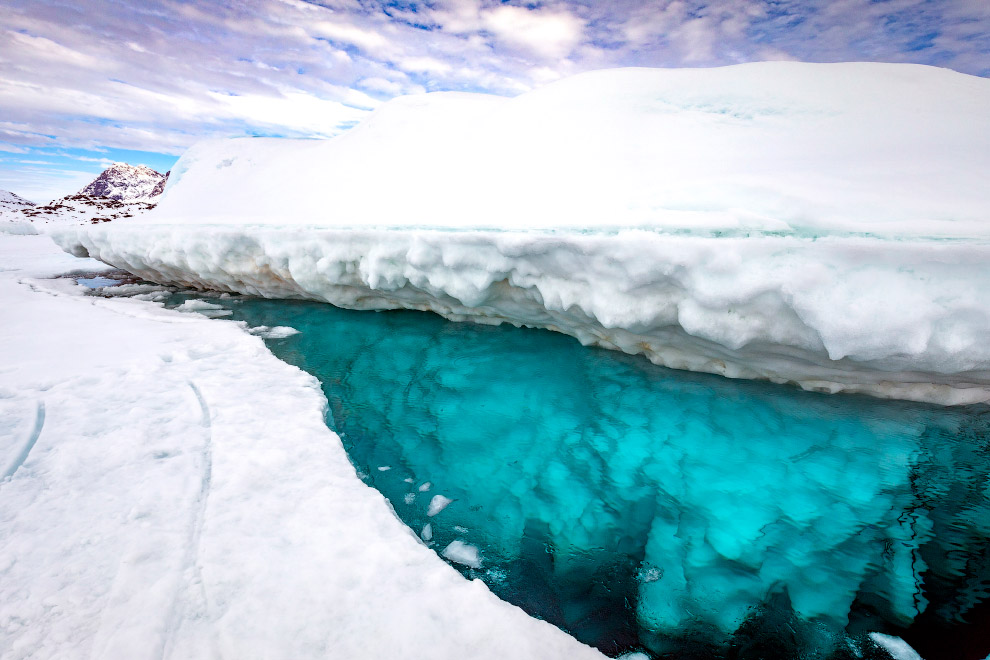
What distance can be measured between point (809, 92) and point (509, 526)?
436 cm

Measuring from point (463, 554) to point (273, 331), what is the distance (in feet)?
12.3

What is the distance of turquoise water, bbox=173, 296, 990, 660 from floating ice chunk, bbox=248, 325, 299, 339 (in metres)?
1.59

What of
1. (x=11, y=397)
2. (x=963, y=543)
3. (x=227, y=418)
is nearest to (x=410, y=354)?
(x=227, y=418)

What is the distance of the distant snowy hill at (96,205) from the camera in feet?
57.8

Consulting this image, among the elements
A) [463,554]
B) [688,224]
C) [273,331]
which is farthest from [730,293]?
[273,331]

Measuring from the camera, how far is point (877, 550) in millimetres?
1822

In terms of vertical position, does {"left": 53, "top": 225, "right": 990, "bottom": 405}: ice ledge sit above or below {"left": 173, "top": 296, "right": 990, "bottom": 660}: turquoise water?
above

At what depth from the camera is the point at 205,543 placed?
1.62m

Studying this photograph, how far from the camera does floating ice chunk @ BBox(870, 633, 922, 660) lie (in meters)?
1.43

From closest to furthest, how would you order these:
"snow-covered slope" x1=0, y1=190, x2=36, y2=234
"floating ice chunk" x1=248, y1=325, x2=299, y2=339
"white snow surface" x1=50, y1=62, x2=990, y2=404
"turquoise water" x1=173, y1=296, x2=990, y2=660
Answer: "turquoise water" x1=173, y1=296, x2=990, y2=660 → "white snow surface" x1=50, y1=62, x2=990, y2=404 → "floating ice chunk" x1=248, y1=325, x2=299, y2=339 → "snow-covered slope" x1=0, y1=190, x2=36, y2=234

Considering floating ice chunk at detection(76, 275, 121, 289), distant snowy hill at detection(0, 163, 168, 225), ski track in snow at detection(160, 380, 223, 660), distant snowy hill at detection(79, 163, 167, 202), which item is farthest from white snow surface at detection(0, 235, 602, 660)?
distant snowy hill at detection(79, 163, 167, 202)

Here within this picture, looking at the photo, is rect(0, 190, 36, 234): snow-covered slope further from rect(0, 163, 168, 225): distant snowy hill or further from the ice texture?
the ice texture

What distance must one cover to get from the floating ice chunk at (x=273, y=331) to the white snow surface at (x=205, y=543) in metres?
1.56

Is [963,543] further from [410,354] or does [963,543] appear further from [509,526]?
[410,354]
